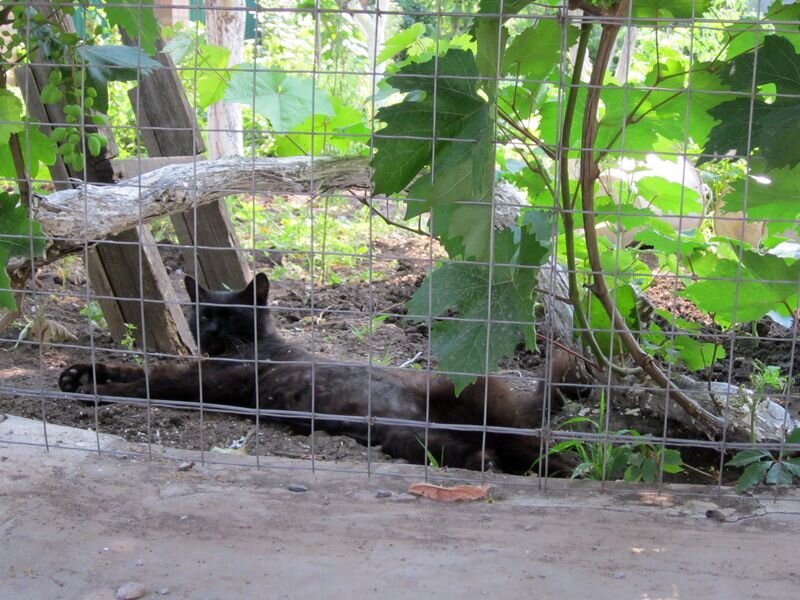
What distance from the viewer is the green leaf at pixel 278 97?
8.73 feet

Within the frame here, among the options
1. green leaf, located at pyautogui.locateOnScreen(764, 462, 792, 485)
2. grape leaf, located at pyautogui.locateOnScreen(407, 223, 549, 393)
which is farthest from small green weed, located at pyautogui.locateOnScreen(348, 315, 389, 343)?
green leaf, located at pyautogui.locateOnScreen(764, 462, 792, 485)

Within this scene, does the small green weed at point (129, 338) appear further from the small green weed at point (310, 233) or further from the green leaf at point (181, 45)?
the small green weed at point (310, 233)

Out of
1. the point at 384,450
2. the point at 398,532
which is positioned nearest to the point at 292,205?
the point at 384,450

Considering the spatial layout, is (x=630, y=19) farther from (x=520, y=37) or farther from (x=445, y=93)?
(x=445, y=93)

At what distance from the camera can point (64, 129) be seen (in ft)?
8.91

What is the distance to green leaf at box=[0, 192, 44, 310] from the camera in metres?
2.69

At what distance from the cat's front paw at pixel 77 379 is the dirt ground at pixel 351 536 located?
3.19 ft

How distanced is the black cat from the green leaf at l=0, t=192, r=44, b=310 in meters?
0.60

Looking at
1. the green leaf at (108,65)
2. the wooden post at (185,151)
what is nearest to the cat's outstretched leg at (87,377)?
the wooden post at (185,151)

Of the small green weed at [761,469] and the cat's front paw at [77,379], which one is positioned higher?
the small green weed at [761,469]

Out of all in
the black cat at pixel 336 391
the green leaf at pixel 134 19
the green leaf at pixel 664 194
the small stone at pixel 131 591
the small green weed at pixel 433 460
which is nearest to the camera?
the small stone at pixel 131 591

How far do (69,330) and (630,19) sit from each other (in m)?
3.08

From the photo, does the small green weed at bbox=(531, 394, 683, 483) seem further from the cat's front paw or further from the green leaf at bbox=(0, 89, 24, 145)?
the cat's front paw

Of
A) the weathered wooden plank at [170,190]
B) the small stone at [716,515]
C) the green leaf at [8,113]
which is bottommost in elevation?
the small stone at [716,515]
